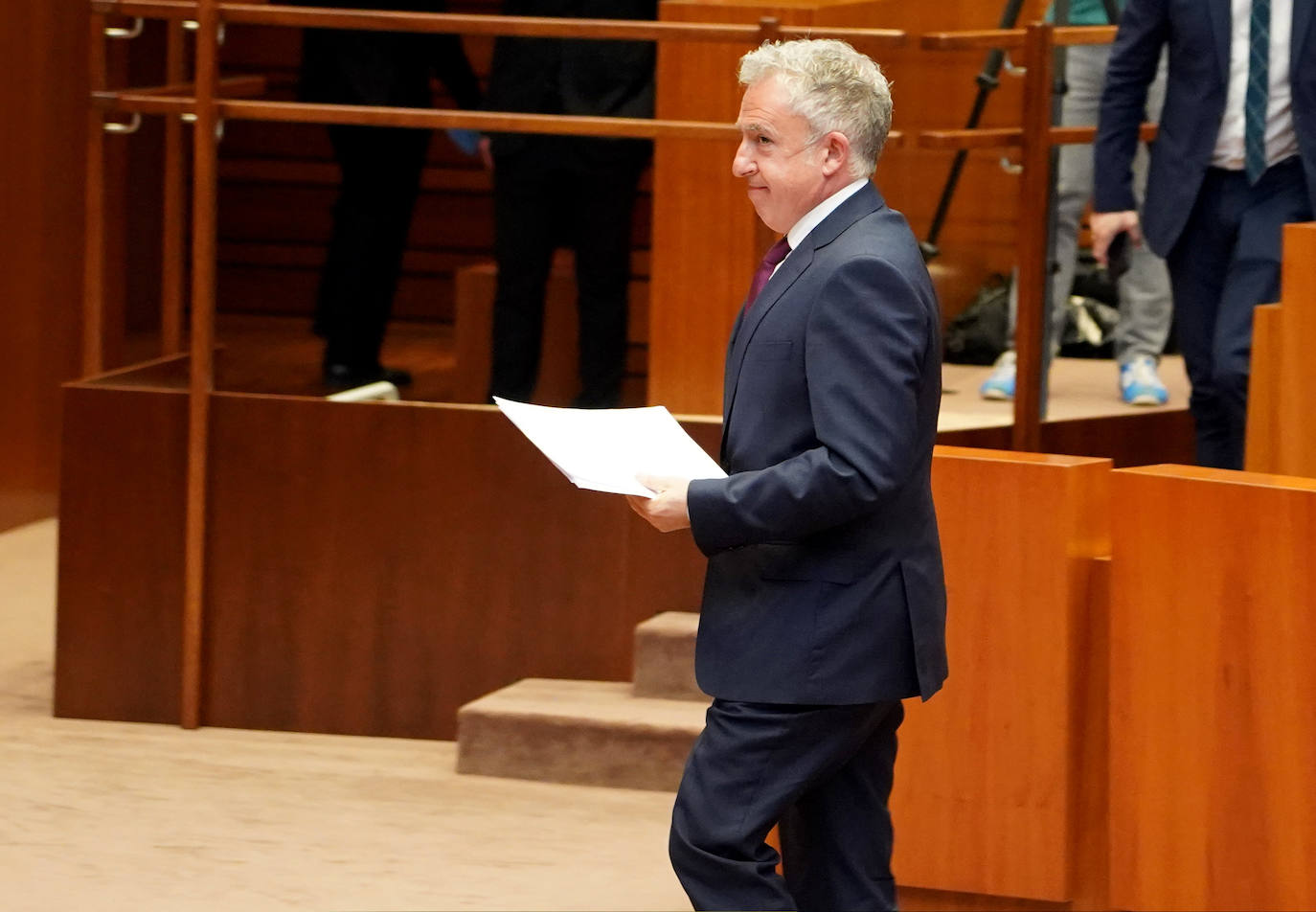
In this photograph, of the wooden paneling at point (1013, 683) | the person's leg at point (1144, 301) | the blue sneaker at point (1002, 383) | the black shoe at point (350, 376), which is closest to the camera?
the wooden paneling at point (1013, 683)

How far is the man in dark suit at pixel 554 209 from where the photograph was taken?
15.1 feet

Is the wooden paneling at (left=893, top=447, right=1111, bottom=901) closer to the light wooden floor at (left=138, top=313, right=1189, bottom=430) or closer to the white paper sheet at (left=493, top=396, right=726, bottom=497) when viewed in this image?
the white paper sheet at (left=493, top=396, right=726, bottom=497)

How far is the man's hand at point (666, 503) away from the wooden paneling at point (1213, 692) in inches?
38.0

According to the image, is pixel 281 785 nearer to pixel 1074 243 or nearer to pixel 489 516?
pixel 489 516

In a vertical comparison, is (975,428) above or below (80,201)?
below

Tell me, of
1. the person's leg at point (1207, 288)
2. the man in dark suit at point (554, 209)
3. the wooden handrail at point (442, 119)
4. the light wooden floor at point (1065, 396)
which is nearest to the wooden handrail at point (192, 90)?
the wooden handrail at point (442, 119)

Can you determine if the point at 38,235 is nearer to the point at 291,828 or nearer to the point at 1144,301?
the point at 291,828

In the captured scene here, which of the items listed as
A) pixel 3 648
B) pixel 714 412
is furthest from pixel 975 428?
pixel 3 648

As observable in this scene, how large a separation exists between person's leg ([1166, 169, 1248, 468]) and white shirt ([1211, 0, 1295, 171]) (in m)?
0.07

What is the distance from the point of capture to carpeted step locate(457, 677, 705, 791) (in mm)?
3773

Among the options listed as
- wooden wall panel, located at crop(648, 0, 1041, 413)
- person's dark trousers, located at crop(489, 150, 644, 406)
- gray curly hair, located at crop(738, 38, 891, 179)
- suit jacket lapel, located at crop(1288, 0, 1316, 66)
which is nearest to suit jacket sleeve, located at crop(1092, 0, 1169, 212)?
suit jacket lapel, located at crop(1288, 0, 1316, 66)

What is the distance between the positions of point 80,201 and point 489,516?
247 cm

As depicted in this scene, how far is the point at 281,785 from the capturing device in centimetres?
375

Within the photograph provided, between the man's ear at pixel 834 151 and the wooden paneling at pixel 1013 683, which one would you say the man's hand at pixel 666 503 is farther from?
the wooden paneling at pixel 1013 683
